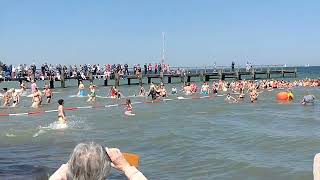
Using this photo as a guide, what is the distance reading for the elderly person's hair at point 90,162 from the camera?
2.72m

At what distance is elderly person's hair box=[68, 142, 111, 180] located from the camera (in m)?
2.72

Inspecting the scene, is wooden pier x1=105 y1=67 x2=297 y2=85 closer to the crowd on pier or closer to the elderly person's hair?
the crowd on pier

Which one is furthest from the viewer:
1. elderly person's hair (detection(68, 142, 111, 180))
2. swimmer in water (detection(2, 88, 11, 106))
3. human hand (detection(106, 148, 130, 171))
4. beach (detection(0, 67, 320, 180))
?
swimmer in water (detection(2, 88, 11, 106))

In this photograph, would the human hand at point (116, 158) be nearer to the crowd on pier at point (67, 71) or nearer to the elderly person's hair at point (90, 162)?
the elderly person's hair at point (90, 162)

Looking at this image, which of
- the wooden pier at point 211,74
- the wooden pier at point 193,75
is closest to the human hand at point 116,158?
the wooden pier at point 193,75

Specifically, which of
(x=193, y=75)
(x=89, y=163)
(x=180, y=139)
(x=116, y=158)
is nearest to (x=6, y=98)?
(x=180, y=139)

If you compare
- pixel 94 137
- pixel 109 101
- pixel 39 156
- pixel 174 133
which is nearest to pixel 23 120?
pixel 94 137

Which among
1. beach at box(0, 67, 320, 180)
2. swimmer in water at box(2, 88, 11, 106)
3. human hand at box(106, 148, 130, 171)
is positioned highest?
human hand at box(106, 148, 130, 171)

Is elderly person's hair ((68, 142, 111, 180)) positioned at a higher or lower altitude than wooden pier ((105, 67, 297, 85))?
higher

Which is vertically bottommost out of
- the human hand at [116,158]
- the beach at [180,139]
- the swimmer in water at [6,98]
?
the beach at [180,139]

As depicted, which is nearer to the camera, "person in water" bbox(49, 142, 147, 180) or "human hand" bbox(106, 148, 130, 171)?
"person in water" bbox(49, 142, 147, 180)

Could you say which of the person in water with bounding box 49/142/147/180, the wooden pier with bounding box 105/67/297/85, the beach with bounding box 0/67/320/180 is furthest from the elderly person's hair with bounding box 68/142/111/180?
the wooden pier with bounding box 105/67/297/85

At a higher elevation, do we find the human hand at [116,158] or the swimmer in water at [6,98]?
the human hand at [116,158]

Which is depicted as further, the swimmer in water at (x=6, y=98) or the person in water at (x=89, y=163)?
the swimmer in water at (x=6, y=98)
